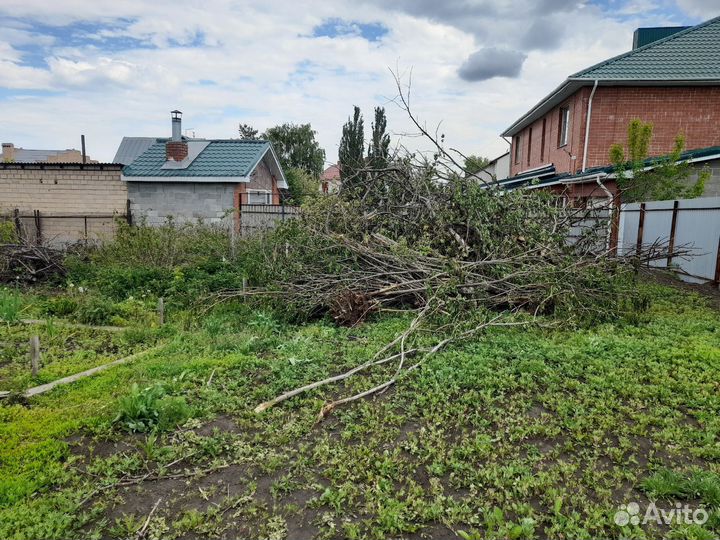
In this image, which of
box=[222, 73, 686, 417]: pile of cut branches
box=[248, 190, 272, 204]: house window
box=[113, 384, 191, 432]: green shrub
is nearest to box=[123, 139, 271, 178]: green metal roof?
box=[248, 190, 272, 204]: house window

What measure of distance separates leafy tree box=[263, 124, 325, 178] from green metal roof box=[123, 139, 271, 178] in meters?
24.0

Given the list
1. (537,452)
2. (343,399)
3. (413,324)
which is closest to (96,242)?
(413,324)

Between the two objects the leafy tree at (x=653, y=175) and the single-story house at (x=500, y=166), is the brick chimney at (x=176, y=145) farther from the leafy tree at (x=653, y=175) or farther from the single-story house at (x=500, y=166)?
the single-story house at (x=500, y=166)

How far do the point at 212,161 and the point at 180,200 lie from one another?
1524mm

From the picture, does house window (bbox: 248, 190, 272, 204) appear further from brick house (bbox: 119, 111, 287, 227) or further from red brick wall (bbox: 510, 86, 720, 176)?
red brick wall (bbox: 510, 86, 720, 176)

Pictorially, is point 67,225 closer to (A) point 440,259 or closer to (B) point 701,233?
(A) point 440,259

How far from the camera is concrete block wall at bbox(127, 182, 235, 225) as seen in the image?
1462 centimetres

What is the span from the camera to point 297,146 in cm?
4038

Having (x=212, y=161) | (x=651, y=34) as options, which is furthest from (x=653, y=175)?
(x=651, y=34)

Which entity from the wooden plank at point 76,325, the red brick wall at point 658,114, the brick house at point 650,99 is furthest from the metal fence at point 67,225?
the red brick wall at point 658,114

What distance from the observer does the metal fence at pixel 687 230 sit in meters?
8.17

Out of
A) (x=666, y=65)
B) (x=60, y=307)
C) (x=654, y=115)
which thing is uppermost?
(x=666, y=65)

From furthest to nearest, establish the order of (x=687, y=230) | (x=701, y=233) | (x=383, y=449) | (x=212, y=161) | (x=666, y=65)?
(x=212, y=161), (x=666, y=65), (x=687, y=230), (x=701, y=233), (x=383, y=449)

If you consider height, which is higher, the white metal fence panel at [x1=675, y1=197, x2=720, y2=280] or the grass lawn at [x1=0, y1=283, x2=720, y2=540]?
the white metal fence panel at [x1=675, y1=197, x2=720, y2=280]
